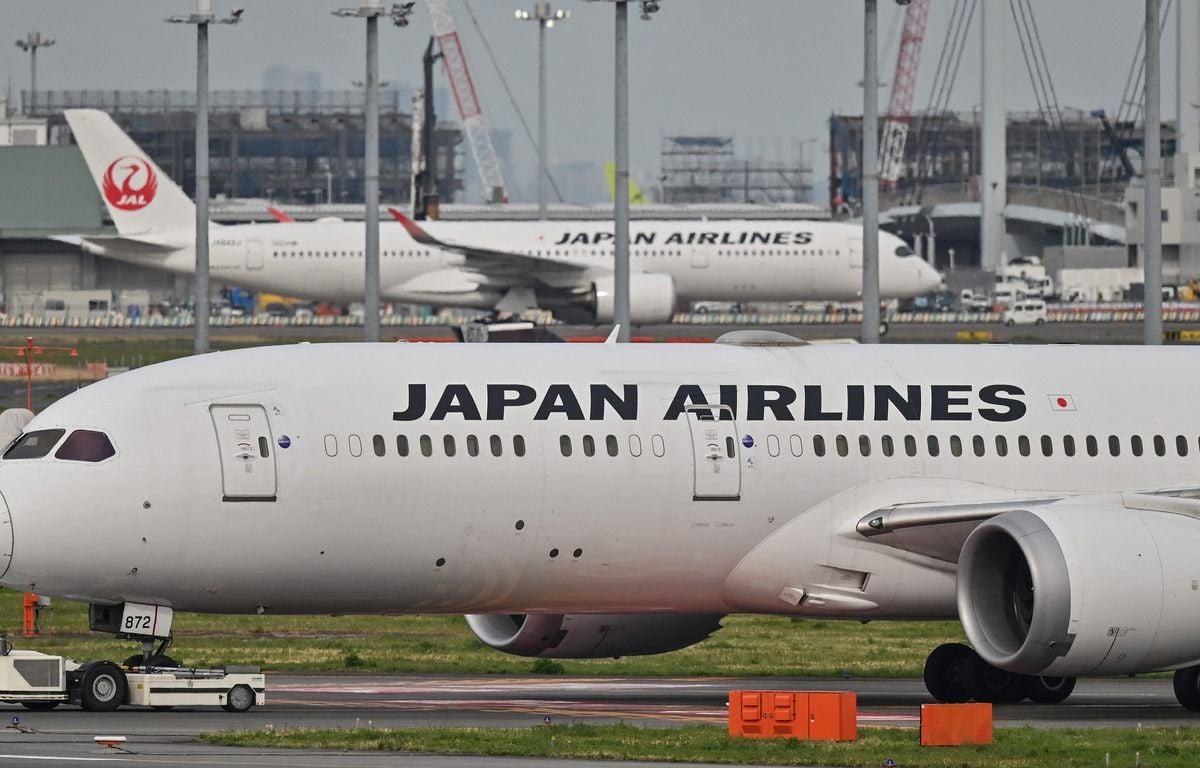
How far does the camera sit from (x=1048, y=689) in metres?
25.8

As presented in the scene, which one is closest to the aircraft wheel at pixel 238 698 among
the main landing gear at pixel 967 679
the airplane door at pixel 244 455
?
the airplane door at pixel 244 455

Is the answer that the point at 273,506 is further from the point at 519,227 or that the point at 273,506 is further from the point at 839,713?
the point at 519,227

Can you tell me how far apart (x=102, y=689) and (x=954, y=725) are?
27.8 feet

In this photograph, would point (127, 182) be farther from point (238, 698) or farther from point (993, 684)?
point (238, 698)

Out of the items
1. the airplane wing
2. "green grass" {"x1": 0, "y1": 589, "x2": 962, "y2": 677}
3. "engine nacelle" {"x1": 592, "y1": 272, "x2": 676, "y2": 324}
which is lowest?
"green grass" {"x1": 0, "y1": 589, "x2": 962, "y2": 677}

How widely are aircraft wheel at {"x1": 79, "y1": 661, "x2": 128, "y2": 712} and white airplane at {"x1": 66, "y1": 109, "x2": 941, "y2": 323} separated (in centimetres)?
5887

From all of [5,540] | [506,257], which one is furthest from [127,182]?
[5,540]

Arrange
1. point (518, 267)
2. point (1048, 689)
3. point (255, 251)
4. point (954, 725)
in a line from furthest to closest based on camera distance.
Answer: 1. point (255, 251)
2. point (518, 267)
3. point (1048, 689)
4. point (954, 725)

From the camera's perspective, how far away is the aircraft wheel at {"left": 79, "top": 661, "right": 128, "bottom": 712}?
21766mm

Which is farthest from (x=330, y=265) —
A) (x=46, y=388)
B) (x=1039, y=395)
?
(x=1039, y=395)

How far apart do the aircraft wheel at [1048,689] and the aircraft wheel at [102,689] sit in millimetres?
10574

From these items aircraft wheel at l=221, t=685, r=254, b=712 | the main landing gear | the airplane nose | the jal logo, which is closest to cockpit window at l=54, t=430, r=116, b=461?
the airplane nose

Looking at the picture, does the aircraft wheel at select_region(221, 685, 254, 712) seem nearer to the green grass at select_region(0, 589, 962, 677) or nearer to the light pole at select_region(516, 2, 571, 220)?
the green grass at select_region(0, 589, 962, 677)

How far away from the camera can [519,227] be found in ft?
297
